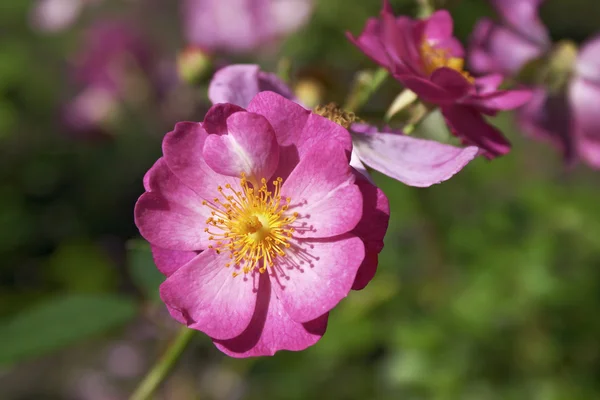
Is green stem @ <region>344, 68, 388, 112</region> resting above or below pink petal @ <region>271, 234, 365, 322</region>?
above

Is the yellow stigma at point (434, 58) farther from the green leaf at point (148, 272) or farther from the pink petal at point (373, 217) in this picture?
the green leaf at point (148, 272)

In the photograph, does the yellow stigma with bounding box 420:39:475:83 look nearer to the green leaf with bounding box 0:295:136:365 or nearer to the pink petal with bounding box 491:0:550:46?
the pink petal with bounding box 491:0:550:46

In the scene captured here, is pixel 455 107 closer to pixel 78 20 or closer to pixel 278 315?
pixel 278 315

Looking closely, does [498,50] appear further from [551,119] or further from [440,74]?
[440,74]

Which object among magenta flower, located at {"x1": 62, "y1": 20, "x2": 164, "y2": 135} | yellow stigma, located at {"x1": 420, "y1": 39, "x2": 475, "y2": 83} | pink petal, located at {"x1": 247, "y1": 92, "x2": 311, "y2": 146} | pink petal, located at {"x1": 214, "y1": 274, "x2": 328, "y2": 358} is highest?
pink petal, located at {"x1": 247, "y1": 92, "x2": 311, "y2": 146}

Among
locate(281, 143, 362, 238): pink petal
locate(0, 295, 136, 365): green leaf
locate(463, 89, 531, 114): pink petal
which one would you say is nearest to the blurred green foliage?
locate(0, 295, 136, 365): green leaf

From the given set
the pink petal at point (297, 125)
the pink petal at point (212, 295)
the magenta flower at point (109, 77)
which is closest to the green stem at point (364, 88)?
the pink petal at point (297, 125)

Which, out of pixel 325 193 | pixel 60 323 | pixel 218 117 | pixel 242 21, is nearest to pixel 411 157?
pixel 325 193
